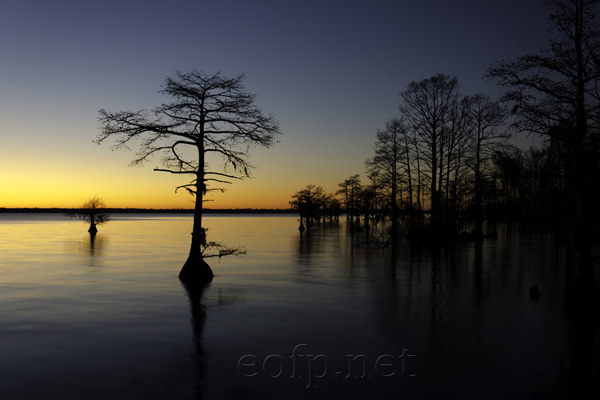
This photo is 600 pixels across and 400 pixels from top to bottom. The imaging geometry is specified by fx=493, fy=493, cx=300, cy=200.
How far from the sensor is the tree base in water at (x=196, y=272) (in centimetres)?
2717

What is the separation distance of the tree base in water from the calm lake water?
1.00 metres

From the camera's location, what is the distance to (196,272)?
27.6m

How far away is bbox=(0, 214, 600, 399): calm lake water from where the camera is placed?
448 inches

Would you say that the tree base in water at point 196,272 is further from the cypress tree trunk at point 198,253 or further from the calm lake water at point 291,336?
the calm lake water at point 291,336

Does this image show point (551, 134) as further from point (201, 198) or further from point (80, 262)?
point (80, 262)

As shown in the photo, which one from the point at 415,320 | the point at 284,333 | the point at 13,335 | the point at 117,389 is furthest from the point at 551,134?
the point at 13,335

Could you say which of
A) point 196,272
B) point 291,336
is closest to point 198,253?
point 196,272

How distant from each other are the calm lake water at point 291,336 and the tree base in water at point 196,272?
1.00 metres

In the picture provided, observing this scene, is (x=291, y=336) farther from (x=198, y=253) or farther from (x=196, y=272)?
(x=196, y=272)

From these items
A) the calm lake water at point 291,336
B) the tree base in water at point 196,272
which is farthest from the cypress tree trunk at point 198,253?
the calm lake water at point 291,336

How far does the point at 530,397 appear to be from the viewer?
10562 mm

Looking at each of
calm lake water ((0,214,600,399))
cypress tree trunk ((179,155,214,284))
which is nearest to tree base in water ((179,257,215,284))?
cypress tree trunk ((179,155,214,284))

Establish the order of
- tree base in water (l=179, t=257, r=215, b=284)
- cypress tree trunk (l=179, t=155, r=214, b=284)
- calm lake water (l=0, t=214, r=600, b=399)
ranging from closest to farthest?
calm lake water (l=0, t=214, r=600, b=399)
cypress tree trunk (l=179, t=155, r=214, b=284)
tree base in water (l=179, t=257, r=215, b=284)

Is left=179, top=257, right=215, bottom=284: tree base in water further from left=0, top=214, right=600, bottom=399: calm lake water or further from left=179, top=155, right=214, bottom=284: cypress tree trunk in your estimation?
left=0, top=214, right=600, bottom=399: calm lake water
